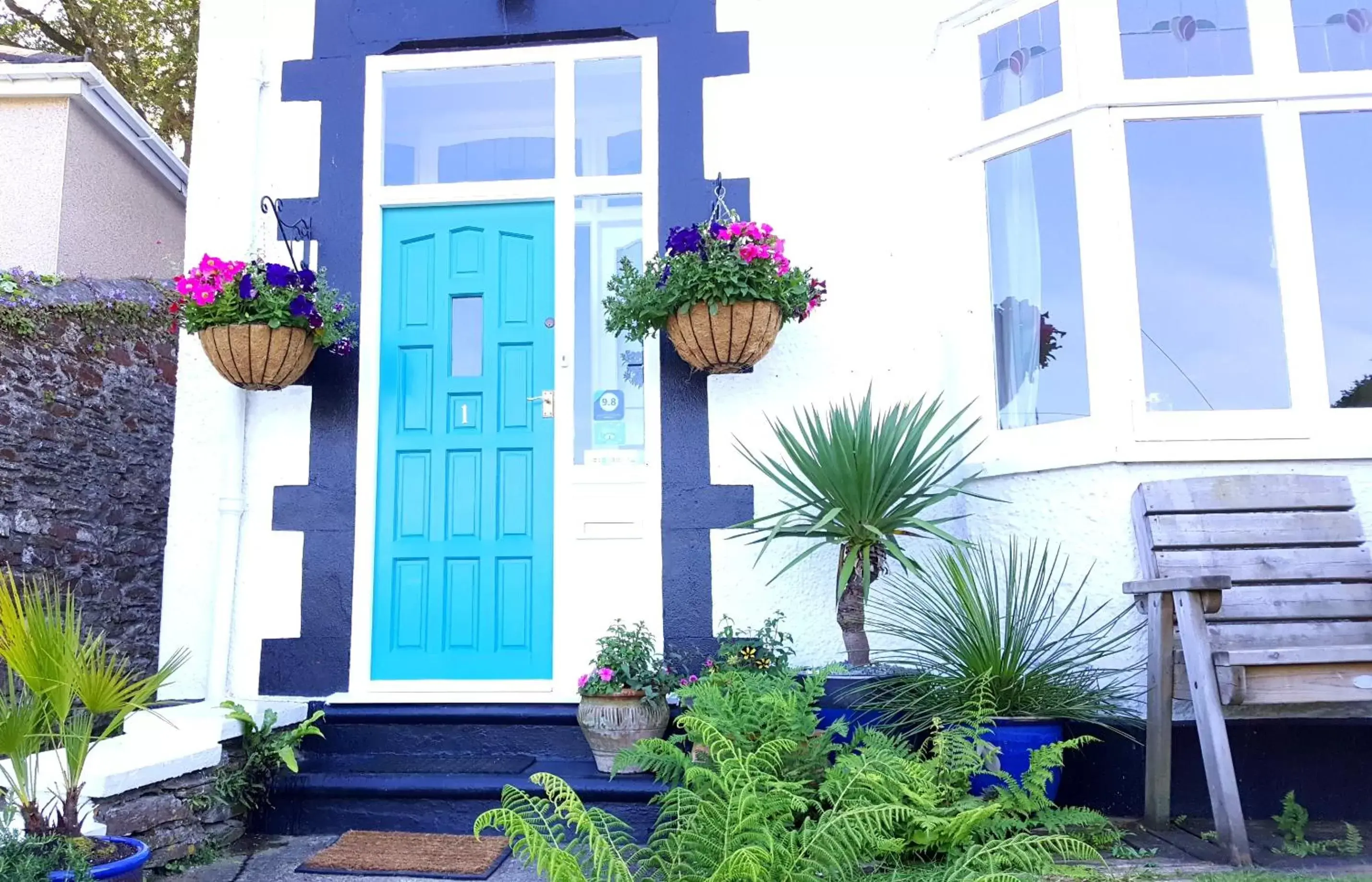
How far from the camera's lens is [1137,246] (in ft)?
11.5

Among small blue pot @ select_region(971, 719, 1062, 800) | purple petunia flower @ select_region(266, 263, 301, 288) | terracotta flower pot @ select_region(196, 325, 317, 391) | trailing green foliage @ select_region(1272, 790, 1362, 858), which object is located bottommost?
trailing green foliage @ select_region(1272, 790, 1362, 858)

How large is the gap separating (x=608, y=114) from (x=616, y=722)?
246cm

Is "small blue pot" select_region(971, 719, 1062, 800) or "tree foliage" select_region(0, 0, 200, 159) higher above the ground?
"tree foliage" select_region(0, 0, 200, 159)

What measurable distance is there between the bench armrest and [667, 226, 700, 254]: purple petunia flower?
69.1 inches

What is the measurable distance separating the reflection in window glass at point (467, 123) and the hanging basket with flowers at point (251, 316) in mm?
804

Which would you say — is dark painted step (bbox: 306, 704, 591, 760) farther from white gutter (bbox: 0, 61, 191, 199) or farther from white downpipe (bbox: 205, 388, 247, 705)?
white gutter (bbox: 0, 61, 191, 199)

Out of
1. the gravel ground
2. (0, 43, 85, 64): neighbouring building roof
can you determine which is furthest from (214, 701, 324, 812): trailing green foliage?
(0, 43, 85, 64): neighbouring building roof

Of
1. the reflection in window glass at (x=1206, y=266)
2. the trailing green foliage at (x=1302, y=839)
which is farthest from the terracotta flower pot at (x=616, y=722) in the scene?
the reflection in window glass at (x=1206, y=266)

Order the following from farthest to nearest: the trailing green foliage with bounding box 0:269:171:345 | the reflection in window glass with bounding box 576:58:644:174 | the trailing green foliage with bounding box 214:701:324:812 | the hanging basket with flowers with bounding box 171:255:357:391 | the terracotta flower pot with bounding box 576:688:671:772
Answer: the trailing green foliage with bounding box 0:269:171:345 → the reflection in window glass with bounding box 576:58:644:174 → the hanging basket with flowers with bounding box 171:255:357:391 → the terracotta flower pot with bounding box 576:688:671:772 → the trailing green foliage with bounding box 214:701:324:812

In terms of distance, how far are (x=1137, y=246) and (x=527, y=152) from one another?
2.40m

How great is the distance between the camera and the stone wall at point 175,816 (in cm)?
262

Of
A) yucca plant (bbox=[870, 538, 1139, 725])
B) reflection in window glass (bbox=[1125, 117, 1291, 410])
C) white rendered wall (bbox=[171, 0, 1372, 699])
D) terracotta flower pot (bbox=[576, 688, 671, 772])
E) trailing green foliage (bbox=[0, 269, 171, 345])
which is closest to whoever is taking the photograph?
yucca plant (bbox=[870, 538, 1139, 725])

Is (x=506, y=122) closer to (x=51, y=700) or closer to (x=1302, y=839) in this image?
(x=51, y=700)

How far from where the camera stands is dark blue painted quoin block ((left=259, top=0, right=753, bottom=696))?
3719mm
